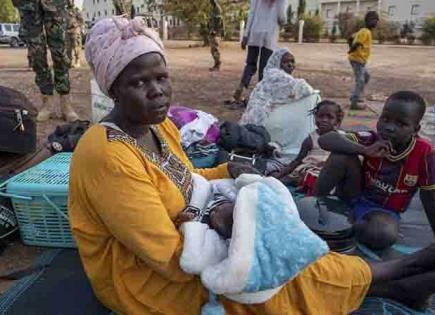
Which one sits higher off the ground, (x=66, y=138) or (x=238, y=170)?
(x=238, y=170)

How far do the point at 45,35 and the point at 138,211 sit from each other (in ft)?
12.8

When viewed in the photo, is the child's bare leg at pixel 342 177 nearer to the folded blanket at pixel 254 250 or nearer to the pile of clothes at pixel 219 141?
the pile of clothes at pixel 219 141

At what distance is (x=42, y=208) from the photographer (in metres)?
2.67

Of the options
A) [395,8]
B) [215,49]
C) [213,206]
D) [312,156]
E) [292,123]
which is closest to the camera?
[213,206]

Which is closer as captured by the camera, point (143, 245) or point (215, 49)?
point (143, 245)

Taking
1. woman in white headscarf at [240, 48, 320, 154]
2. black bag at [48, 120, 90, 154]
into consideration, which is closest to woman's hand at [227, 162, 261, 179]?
black bag at [48, 120, 90, 154]

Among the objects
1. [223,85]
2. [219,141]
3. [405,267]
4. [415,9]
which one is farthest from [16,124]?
[415,9]

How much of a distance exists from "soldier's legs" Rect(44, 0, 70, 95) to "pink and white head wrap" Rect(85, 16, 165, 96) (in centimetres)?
333

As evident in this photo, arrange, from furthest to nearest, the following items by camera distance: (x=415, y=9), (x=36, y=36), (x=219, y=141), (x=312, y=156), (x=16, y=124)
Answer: (x=415, y=9) < (x=36, y=36) < (x=219, y=141) < (x=312, y=156) < (x=16, y=124)

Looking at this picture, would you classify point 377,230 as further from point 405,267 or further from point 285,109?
point 285,109

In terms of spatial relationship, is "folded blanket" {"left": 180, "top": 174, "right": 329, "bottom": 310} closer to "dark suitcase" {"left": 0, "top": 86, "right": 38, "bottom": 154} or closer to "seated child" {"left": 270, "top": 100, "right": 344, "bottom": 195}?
"seated child" {"left": 270, "top": 100, "right": 344, "bottom": 195}

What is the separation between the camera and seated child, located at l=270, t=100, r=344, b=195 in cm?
331

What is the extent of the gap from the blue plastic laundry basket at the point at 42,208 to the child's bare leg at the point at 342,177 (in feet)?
4.86

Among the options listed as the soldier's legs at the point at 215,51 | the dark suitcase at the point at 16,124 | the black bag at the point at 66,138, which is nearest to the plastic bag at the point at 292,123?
the black bag at the point at 66,138
